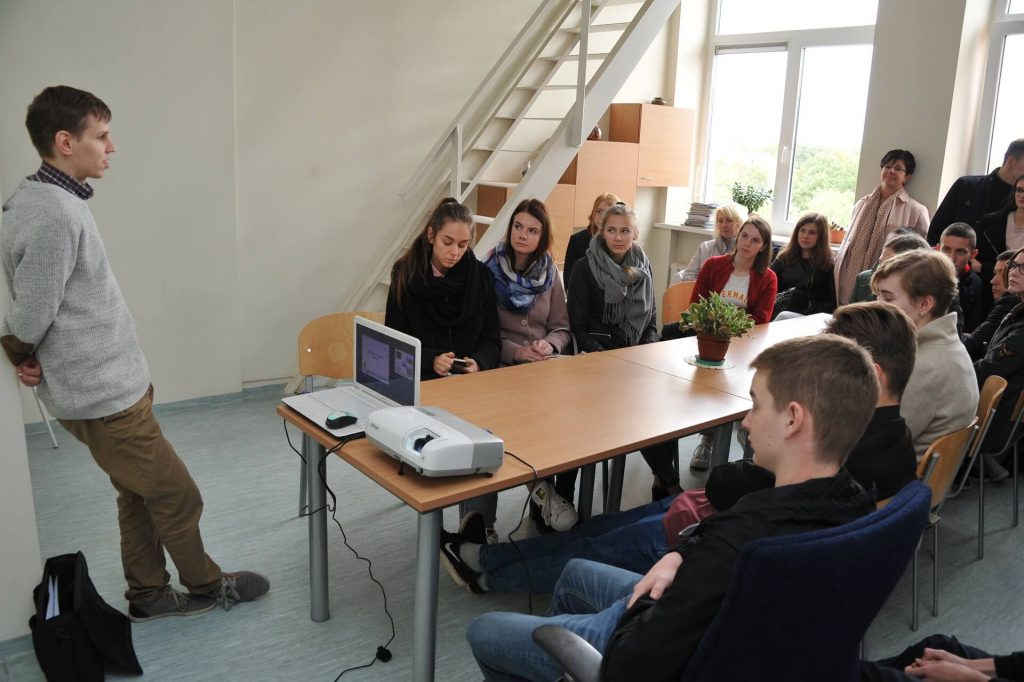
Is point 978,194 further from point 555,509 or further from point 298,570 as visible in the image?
point 298,570

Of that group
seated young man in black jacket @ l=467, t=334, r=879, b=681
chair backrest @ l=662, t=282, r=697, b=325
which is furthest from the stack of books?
seated young man in black jacket @ l=467, t=334, r=879, b=681

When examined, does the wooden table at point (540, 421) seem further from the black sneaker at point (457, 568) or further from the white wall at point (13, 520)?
the white wall at point (13, 520)

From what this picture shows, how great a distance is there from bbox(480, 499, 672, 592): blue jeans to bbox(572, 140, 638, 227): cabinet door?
12.6ft

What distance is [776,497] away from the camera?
1386mm

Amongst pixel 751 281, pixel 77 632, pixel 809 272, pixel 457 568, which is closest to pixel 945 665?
pixel 457 568

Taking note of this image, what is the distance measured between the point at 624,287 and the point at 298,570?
6.20 feet

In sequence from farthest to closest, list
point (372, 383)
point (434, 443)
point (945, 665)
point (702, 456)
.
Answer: point (702, 456), point (372, 383), point (434, 443), point (945, 665)

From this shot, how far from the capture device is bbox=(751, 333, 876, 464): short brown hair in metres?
1.41

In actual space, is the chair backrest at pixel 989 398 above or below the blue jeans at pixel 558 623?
above

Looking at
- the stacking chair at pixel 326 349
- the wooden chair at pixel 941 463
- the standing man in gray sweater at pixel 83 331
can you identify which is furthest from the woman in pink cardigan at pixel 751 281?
the standing man in gray sweater at pixel 83 331

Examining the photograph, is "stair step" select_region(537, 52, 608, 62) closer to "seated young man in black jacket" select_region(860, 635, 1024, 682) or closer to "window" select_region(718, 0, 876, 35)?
"window" select_region(718, 0, 876, 35)

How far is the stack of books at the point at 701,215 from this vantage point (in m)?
6.85

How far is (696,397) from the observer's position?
279cm

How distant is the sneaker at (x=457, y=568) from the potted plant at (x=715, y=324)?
48.6 inches
